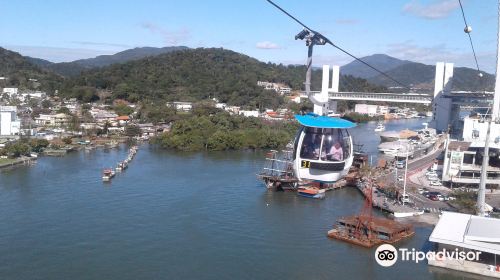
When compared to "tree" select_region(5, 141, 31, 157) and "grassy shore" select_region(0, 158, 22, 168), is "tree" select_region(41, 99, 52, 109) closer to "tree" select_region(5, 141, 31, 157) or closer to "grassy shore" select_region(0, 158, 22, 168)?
"tree" select_region(5, 141, 31, 157)

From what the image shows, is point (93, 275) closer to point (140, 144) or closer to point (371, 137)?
point (140, 144)

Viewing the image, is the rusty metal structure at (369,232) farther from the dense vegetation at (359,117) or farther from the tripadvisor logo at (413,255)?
the dense vegetation at (359,117)

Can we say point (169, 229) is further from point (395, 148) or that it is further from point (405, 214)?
point (395, 148)

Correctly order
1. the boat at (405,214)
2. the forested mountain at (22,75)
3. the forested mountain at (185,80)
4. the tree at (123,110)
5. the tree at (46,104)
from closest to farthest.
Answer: the boat at (405,214)
the tree at (123,110)
the tree at (46,104)
the forested mountain at (185,80)
the forested mountain at (22,75)

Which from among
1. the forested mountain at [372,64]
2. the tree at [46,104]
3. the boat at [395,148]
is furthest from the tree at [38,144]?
the forested mountain at [372,64]

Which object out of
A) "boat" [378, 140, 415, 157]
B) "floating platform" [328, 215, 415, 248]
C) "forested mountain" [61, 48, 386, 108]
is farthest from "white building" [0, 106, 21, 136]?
"floating platform" [328, 215, 415, 248]

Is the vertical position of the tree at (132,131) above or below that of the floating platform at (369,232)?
above
